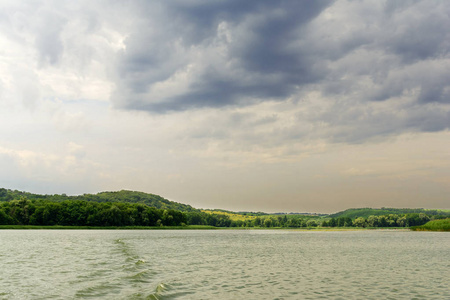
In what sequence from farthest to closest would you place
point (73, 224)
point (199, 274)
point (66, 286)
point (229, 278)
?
point (73, 224), point (199, 274), point (229, 278), point (66, 286)

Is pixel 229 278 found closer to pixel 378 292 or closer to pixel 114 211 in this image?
pixel 378 292

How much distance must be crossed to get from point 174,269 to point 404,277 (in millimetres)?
24521

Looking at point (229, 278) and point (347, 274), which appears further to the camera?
point (347, 274)

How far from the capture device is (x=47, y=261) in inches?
1807

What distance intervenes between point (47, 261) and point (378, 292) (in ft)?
130

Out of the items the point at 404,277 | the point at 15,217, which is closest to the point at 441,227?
the point at 404,277

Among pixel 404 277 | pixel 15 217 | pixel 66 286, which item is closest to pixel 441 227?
pixel 404 277

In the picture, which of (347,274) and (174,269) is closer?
(347,274)

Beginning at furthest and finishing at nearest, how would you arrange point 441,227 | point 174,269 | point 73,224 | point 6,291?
point 73,224 < point 441,227 < point 174,269 < point 6,291

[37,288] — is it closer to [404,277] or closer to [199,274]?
[199,274]

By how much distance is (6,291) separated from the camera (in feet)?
86.1

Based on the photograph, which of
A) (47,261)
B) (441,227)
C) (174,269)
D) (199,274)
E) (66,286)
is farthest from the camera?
(441,227)

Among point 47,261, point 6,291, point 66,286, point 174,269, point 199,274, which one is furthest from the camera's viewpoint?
point 47,261

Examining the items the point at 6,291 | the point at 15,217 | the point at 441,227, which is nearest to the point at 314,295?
the point at 6,291
